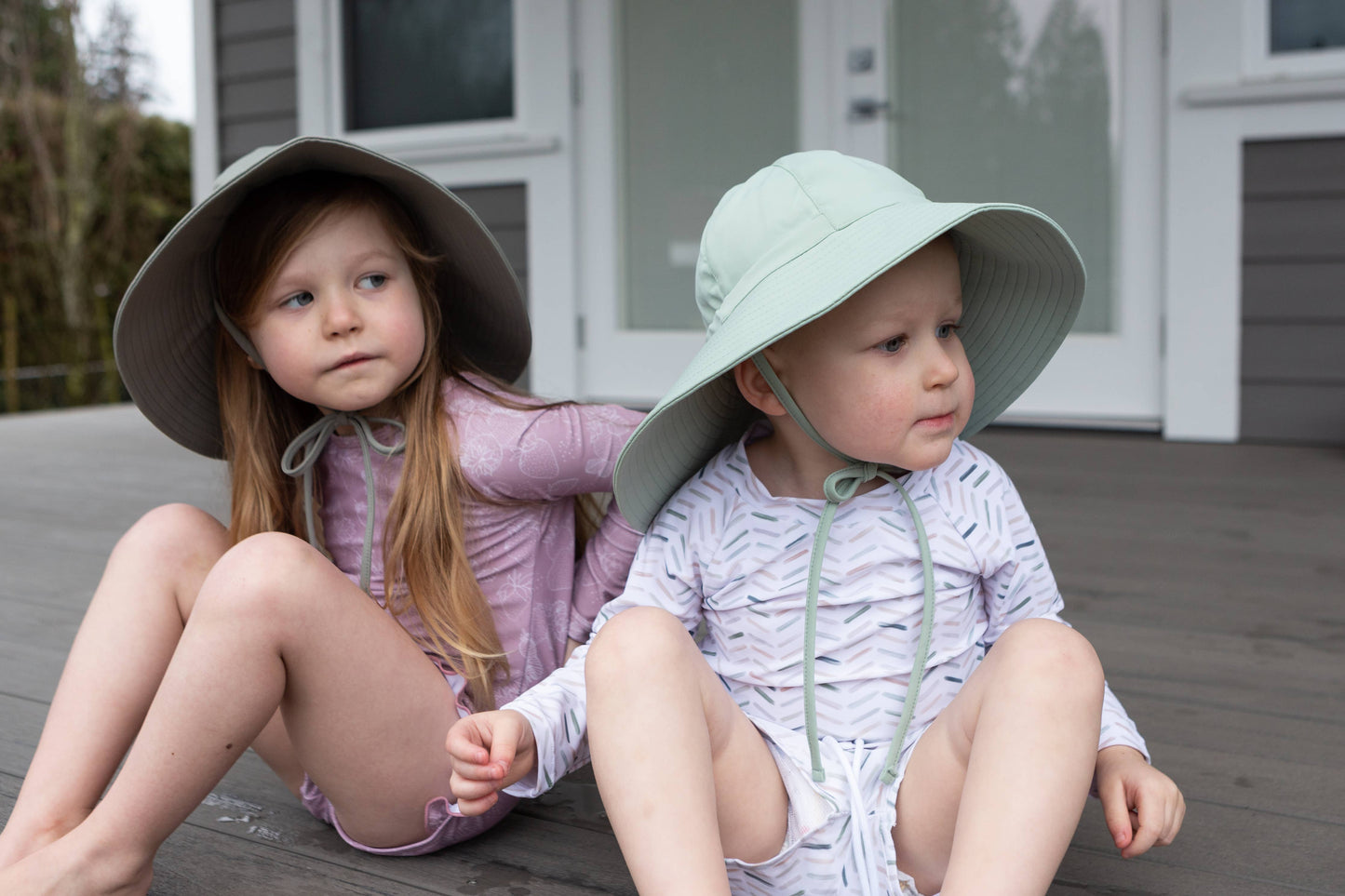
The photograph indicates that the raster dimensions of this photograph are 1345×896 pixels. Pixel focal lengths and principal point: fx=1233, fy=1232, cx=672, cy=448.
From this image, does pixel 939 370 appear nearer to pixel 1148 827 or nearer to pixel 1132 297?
pixel 1148 827

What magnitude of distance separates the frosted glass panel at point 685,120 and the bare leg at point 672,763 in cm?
318

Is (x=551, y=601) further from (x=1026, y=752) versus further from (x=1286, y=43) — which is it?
(x=1286, y=43)

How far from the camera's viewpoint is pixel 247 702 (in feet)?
3.47

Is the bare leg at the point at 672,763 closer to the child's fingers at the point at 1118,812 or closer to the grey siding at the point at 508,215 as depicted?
the child's fingers at the point at 1118,812

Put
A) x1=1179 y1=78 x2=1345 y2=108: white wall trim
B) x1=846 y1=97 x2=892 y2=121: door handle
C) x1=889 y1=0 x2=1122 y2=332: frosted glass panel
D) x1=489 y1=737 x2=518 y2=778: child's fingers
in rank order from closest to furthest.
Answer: x1=489 y1=737 x2=518 y2=778: child's fingers → x1=1179 y1=78 x2=1345 y2=108: white wall trim → x1=889 y1=0 x2=1122 y2=332: frosted glass panel → x1=846 y1=97 x2=892 y2=121: door handle

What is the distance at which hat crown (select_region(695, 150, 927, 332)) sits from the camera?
1.05m

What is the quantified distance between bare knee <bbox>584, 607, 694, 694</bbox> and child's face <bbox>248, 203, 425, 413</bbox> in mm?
421

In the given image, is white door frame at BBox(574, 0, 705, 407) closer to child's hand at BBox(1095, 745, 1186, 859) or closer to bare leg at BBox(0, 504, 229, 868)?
bare leg at BBox(0, 504, 229, 868)

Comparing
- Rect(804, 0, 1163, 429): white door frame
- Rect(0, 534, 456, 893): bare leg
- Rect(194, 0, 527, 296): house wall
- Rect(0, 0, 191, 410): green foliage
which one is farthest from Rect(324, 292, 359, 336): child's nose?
Rect(0, 0, 191, 410): green foliage

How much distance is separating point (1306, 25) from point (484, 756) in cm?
317

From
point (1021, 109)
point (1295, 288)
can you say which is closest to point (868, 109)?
point (1021, 109)

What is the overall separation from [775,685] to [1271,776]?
0.63 m

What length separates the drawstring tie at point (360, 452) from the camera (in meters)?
1.28

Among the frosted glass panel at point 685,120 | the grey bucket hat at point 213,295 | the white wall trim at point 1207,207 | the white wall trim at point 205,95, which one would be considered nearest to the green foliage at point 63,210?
the white wall trim at point 205,95
